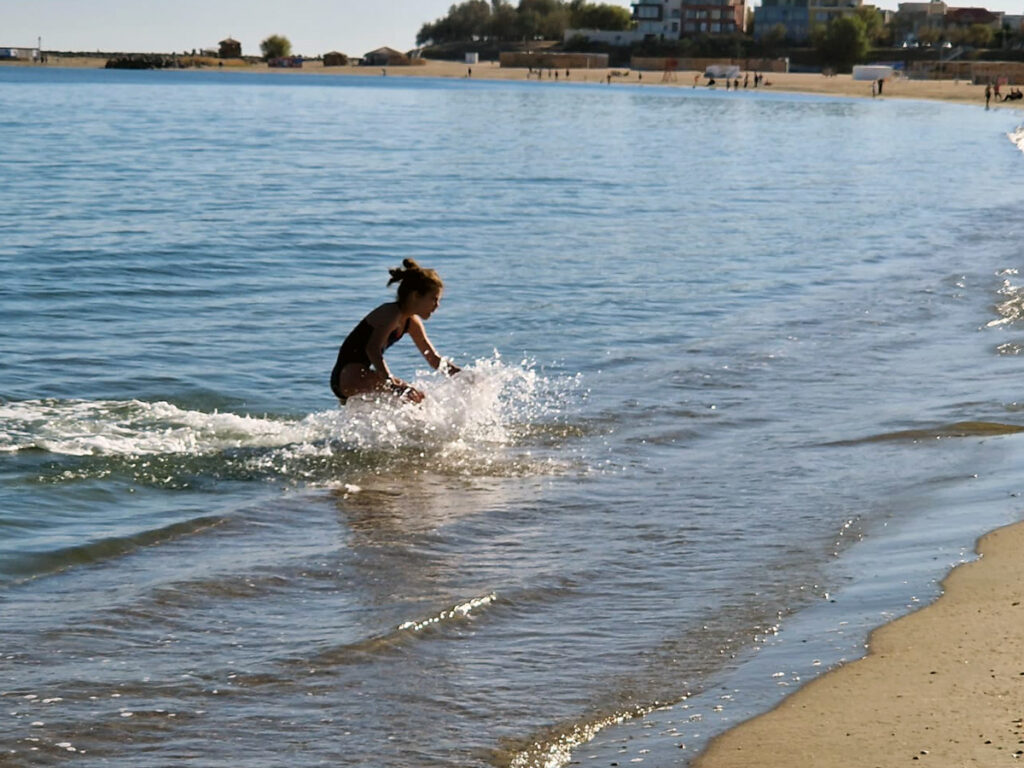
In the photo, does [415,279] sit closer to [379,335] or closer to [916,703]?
[379,335]

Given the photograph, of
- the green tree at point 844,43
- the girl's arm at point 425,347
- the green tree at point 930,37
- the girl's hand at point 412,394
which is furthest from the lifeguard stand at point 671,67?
the girl's arm at point 425,347

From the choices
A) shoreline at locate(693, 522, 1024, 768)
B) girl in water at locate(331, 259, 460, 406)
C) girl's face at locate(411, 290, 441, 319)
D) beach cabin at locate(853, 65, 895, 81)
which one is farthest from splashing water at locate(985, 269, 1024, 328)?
beach cabin at locate(853, 65, 895, 81)

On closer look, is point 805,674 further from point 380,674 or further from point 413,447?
point 413,447

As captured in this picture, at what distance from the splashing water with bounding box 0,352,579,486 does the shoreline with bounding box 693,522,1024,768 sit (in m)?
4.39

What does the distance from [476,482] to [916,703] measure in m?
4.84

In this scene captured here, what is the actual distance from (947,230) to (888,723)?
81.1ft

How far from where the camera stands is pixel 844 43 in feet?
597

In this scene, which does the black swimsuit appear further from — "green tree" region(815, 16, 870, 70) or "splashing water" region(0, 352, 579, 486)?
"green tree" region(815, 16, 870, 70)

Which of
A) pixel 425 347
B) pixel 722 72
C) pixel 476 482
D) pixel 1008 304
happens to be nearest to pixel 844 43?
pixel 722 72

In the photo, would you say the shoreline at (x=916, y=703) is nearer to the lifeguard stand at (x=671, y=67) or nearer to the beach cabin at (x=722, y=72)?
the beach cabin at (x=722, y=72)

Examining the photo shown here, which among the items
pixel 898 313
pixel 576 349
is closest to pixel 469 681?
pixel 576 349

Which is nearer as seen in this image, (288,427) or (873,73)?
(288,427)

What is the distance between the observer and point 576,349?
15.5 metres

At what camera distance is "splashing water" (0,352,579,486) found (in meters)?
10.3
